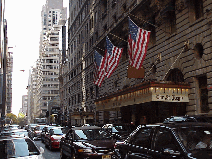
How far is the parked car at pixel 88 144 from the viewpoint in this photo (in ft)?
35.5

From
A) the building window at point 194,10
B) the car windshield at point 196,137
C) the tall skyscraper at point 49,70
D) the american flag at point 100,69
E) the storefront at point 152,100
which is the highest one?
the tall skyscraper at point 49,70

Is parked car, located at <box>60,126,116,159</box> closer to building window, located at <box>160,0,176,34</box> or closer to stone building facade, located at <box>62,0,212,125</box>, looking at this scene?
stone building facade, located at <box>62,0,212,125</box>

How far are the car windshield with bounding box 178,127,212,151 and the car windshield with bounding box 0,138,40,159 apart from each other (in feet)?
16.6

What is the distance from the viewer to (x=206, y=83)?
19703 mm

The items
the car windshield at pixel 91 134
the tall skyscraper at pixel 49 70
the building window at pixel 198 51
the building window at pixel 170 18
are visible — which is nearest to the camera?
the car windshield at pixel 91 134

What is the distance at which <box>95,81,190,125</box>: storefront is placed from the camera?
20.1 m

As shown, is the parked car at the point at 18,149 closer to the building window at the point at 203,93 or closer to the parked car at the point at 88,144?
the parked car at the point at 88,144

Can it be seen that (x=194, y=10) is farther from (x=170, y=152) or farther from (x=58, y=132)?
(x=170, y=152)

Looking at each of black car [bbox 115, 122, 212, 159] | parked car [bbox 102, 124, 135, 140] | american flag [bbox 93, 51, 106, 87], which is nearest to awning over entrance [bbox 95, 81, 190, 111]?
parked car [bbox 102, 124, 135, 140]

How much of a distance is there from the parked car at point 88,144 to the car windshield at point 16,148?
223 centimetres

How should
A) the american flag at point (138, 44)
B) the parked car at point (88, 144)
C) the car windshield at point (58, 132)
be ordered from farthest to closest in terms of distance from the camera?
the car windshield at point (58, 132) < the american flag at point (138, 44) < the parked car at point (88, 144)

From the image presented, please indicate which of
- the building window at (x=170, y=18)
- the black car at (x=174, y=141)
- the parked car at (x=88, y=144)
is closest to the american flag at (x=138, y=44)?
the building window at (x=170, y=18)

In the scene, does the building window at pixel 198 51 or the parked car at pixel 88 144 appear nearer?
the parked car at pixel 88 144

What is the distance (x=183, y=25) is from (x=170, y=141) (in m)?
17.2
